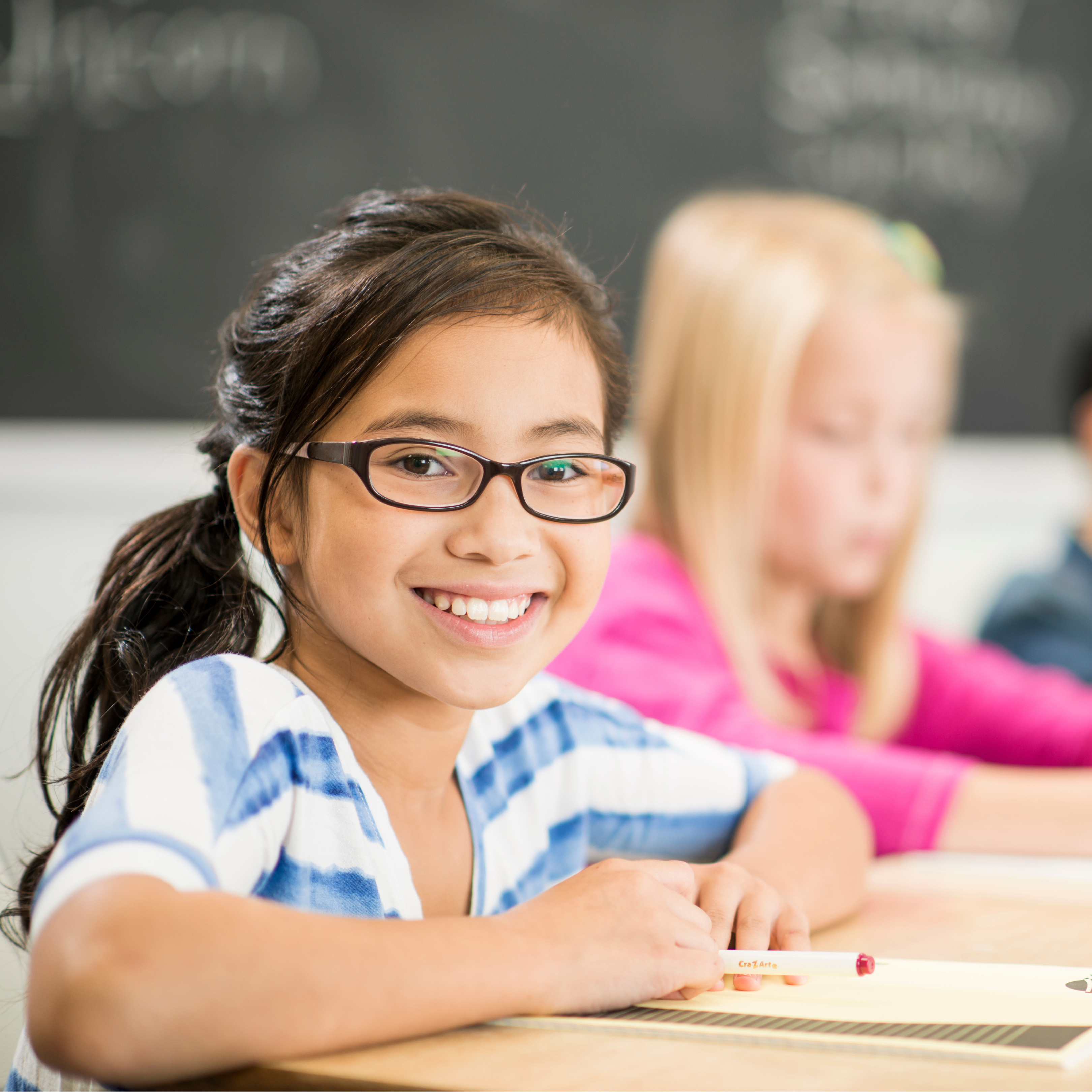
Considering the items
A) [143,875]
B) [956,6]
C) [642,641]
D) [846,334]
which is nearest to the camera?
[143,875]

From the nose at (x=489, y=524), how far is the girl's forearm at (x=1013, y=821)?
594 mm

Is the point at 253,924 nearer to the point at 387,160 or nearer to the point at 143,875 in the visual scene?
the point at 143,875

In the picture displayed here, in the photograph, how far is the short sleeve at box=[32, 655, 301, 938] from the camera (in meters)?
0.48

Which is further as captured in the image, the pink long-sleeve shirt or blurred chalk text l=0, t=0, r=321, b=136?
blurred chalk text l=0, t=0, r=321, b=136

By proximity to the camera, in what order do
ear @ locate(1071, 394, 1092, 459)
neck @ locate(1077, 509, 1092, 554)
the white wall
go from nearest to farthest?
the white wall < neck @ locate(1077, 509, 1092, 554) < ear @ locate(1071, 394, 1092, 459)

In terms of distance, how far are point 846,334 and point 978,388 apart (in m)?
1.03

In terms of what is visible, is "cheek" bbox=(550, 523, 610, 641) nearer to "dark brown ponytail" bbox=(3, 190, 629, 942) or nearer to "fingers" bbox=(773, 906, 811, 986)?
"dark brown ponytail" bbox=(3, 190, 629, 942)

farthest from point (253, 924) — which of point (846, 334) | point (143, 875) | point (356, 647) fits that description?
point (846, 334)

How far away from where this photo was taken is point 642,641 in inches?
48.9

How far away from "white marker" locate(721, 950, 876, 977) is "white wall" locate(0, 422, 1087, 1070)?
1.22ft

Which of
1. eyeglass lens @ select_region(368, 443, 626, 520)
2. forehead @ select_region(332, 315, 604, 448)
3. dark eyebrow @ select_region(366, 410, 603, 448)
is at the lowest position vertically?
eyeglass lens @ select_region(368, 443, 626, 520)

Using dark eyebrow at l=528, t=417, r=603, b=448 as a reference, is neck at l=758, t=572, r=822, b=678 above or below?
→ below

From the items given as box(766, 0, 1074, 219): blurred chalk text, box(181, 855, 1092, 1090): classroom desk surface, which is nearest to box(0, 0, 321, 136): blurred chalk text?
box(766, 0, 1074, 219): blurred chalk text

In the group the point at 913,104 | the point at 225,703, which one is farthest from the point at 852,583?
the point at 913,104
